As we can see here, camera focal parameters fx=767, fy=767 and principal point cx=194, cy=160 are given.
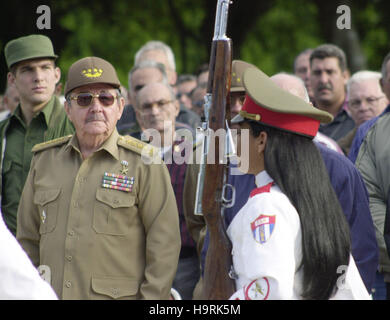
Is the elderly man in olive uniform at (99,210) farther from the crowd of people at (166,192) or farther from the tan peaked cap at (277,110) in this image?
the tan peaked cap at (277,110)

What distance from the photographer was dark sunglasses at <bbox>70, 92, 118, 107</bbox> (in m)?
4.99

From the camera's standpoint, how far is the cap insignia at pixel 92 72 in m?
4.97

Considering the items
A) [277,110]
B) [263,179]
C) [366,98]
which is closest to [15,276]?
[263,179]

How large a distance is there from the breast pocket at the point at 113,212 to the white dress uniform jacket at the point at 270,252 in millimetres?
1247

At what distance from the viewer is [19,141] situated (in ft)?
19.7

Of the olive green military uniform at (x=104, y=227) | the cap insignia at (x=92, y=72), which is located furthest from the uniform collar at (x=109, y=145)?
the cap insignia at (x=92, y=72)

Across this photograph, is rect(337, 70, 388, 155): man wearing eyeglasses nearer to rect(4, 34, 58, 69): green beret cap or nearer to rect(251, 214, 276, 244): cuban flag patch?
rect(4, 34, 58, 69): green beret cap

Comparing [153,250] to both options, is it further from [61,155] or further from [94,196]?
[61,155]

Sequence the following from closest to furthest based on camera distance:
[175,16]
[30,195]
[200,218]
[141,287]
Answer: [141,287] → [30,195] → [200,218] → [175,16]

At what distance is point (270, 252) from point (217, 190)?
88cm

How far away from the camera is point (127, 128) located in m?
6.85

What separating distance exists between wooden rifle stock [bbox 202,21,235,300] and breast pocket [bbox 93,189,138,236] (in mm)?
747

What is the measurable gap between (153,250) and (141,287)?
23 centimetres
